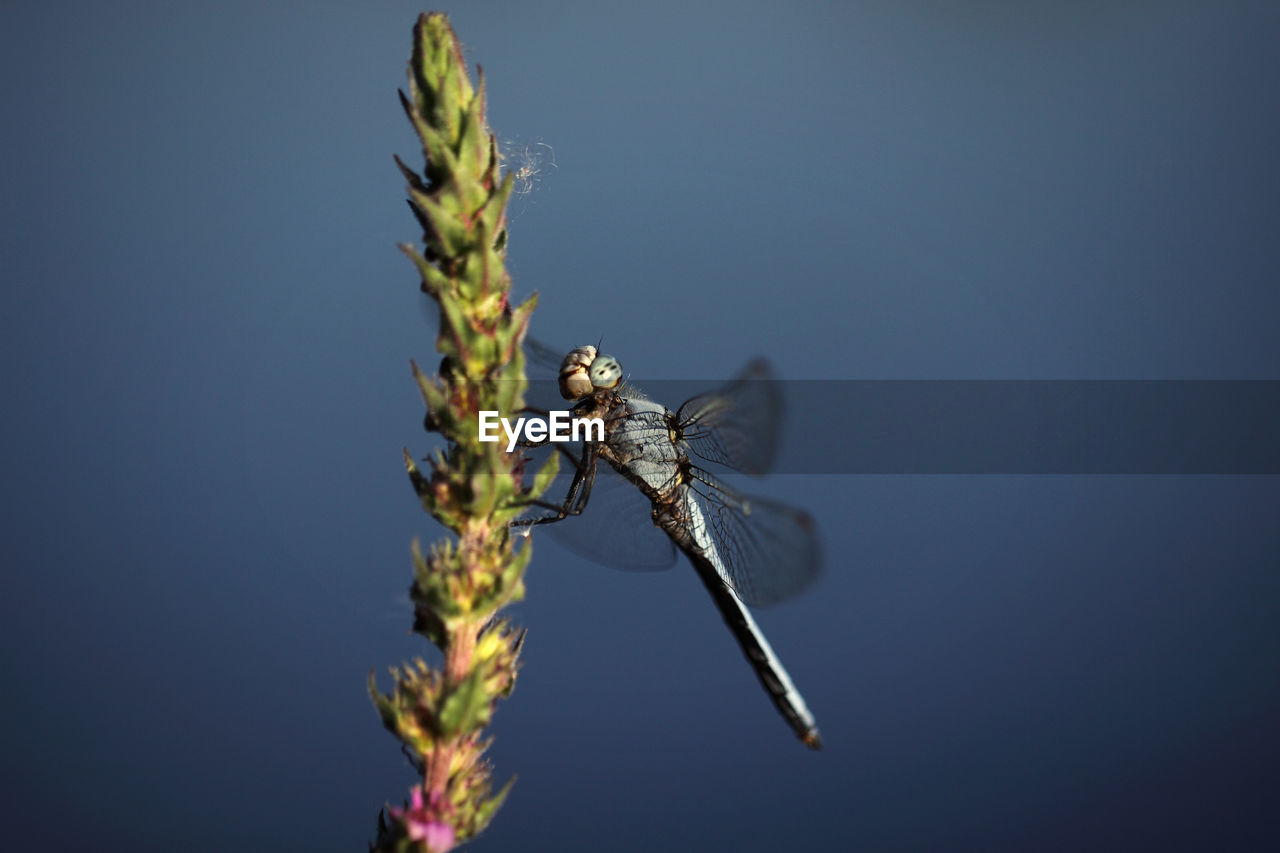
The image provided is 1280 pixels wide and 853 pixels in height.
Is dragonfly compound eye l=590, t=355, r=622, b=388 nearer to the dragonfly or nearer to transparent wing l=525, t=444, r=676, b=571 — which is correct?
the dragonfly

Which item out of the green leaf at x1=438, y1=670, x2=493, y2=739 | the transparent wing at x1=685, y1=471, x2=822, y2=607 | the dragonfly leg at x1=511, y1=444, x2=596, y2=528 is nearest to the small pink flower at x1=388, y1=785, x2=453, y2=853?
the green leaf at x1=438, y1=670, x2=493, y2=739

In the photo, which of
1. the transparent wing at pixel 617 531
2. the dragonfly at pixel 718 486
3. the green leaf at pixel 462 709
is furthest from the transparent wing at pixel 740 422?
the green leaf at pixel 462 709

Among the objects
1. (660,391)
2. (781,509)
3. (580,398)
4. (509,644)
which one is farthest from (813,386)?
(509,644)

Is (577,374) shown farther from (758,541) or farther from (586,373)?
(758,541)

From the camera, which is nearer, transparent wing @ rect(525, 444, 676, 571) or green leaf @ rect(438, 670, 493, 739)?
green leaf @ rect(438, 670, 493, 739)

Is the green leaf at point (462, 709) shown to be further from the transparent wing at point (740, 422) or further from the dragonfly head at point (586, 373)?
the transparent wing at point (740, 422)

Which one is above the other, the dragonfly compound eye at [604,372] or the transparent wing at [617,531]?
the dragonfly compound eye at [604,372]
